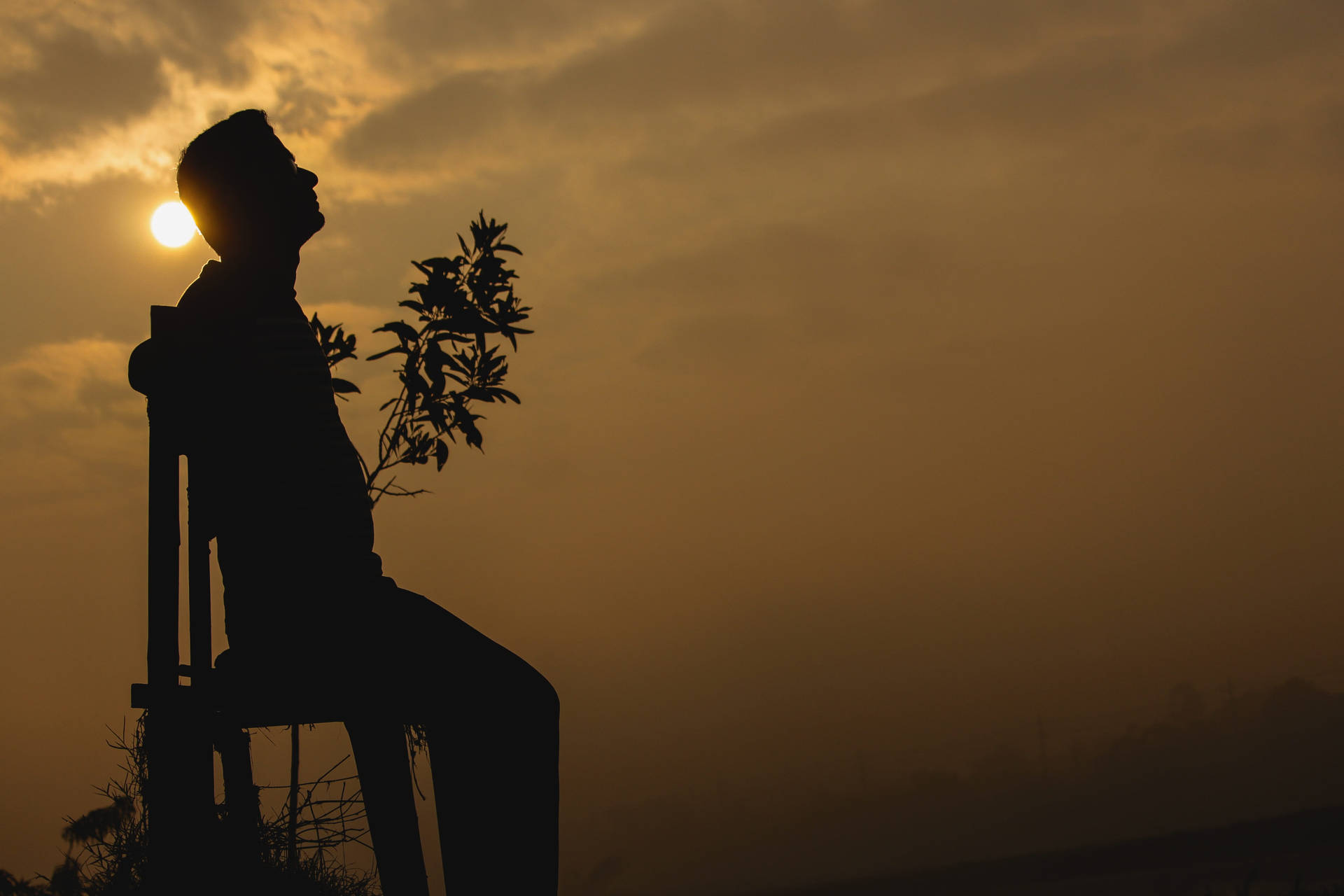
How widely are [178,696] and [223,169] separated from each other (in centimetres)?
154

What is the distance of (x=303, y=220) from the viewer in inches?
130

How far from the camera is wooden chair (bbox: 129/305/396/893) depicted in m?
2.87

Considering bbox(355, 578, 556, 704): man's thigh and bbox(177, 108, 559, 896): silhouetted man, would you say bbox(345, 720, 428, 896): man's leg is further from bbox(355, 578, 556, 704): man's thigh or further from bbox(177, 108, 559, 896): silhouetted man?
bbox(355, 578, 556, 704): man's thigh

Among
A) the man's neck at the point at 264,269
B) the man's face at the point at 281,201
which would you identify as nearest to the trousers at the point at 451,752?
the man's neck at the point at 264,269

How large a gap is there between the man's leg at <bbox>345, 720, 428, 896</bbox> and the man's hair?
154 cm

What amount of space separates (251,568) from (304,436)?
1.29 ft

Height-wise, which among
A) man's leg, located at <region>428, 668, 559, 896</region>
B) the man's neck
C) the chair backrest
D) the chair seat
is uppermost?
the man's neck

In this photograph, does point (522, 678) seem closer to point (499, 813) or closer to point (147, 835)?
point (499, 813)

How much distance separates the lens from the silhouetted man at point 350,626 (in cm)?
291

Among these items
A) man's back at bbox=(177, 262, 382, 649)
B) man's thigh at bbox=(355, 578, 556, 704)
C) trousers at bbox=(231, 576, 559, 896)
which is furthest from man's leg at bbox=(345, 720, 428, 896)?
man's back at bbox=(177, 262, 382, 649)

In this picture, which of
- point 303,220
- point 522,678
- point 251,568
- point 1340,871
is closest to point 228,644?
point 251,568

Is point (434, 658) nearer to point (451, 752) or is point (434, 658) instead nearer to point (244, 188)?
point (451, 752)

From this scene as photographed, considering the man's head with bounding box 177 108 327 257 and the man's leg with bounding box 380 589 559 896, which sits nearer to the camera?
the man's leg with bounding box 380 589 559 896

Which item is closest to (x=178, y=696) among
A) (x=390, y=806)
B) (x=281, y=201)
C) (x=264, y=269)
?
(x=390, y=806)
